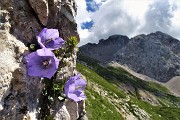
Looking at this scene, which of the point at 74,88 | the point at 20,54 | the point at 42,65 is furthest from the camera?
the point at 20,54

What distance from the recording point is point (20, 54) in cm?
852

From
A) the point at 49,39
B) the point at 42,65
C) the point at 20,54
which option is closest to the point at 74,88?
the point at 42,65

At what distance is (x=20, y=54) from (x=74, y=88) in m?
2.27

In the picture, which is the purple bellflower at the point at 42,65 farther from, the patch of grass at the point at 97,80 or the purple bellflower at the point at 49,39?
the patch of grass at the point at 97,80

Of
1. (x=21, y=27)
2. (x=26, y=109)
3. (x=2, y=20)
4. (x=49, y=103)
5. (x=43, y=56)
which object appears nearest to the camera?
(x=43, y=56)

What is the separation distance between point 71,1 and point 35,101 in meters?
5.99

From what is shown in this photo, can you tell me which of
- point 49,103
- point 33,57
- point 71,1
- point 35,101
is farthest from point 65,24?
point 33,57

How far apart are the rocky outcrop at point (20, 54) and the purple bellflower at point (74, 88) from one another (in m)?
0.93

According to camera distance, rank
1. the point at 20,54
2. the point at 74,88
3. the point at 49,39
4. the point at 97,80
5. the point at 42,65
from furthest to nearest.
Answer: the point at 97,80, the point at 20,54, the point at 74,88, the point at 49,39, the point at 42,65

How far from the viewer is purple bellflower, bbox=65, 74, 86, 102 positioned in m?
6.75

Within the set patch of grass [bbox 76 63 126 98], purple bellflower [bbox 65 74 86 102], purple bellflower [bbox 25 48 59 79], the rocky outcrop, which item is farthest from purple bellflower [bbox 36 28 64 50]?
patch of grass [bbox 76 63 126 98]

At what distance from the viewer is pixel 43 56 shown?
606 cm

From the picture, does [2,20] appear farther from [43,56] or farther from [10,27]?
[43,56]

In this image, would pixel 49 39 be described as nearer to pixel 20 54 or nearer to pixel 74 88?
pixel 74 88
